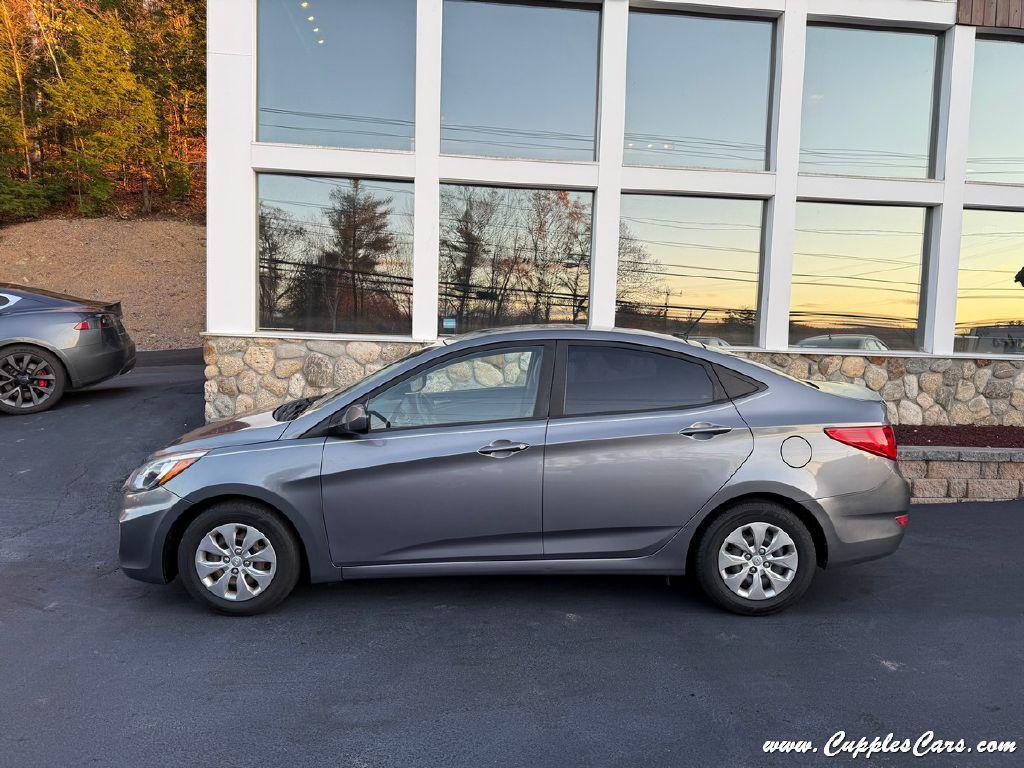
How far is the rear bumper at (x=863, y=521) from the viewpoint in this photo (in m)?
4.30

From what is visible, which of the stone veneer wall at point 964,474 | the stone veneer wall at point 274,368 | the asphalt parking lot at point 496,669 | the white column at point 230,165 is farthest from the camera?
the stone veneer wall at point 274,368

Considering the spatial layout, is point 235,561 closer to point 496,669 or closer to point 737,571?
point 496,669

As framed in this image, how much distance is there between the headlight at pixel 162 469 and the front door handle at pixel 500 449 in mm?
1568

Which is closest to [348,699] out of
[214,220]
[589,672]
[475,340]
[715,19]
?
[589,672]

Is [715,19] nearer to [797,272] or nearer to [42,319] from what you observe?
[797,272]

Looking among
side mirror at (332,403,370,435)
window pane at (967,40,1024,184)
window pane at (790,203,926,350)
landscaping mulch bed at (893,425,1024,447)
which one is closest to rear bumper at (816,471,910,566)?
side mirror at (332,403,370,435)

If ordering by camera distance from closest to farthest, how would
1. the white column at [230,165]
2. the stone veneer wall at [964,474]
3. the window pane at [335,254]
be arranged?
the stone veneer wall at [964,474], the white column at [230,165], the window pane at [335,254]

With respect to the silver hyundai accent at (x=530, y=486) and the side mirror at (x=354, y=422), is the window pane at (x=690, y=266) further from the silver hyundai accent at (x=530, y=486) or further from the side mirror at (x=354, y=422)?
the side mirror at (x=354, y=422)

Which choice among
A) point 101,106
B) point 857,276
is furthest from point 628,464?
point 101,106

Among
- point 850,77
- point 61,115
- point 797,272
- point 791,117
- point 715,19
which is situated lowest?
point 797,272

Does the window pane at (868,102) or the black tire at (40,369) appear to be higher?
the window pane at (868,102)

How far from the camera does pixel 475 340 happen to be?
14.7 ft

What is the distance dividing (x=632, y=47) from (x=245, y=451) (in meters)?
7.38

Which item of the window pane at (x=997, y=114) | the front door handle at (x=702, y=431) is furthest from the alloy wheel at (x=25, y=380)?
the window pane at (x=997, y=114)
